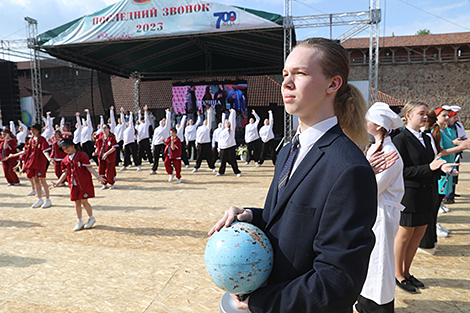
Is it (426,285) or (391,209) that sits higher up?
(391,209)

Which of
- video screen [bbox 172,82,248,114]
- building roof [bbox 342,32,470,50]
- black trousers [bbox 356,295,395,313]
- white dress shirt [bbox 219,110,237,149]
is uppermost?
building roof [bbox 342,32,470,50]

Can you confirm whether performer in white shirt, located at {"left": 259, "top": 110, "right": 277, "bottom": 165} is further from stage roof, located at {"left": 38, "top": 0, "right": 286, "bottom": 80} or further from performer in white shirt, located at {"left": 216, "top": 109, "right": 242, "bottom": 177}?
stage roof, located at {"left": 38, "top": 0, "right": 286, "bottom": 80}

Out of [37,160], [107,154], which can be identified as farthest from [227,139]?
[37,160]

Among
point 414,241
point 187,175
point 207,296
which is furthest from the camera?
point 187,175

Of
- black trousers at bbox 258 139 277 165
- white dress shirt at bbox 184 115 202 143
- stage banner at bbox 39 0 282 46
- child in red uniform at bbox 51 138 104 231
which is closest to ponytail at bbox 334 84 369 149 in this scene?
child in red uniform at bbox 51 138 104 231

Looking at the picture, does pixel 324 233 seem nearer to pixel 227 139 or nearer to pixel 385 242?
pixel 385 242

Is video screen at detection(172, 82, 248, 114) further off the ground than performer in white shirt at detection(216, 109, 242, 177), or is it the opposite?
video screen at detection(172, 82, 248, 114)

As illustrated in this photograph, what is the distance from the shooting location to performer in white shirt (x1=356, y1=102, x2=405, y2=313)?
108 inches

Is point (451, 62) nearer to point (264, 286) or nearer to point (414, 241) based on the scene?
point (414, 241)

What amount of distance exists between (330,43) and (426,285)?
3460mm

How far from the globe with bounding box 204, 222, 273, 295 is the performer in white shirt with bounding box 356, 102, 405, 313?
1.98 meters

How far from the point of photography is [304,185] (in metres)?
1.20

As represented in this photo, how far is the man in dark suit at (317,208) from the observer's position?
3.56 feet

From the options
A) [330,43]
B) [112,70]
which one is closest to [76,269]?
[330,43]
